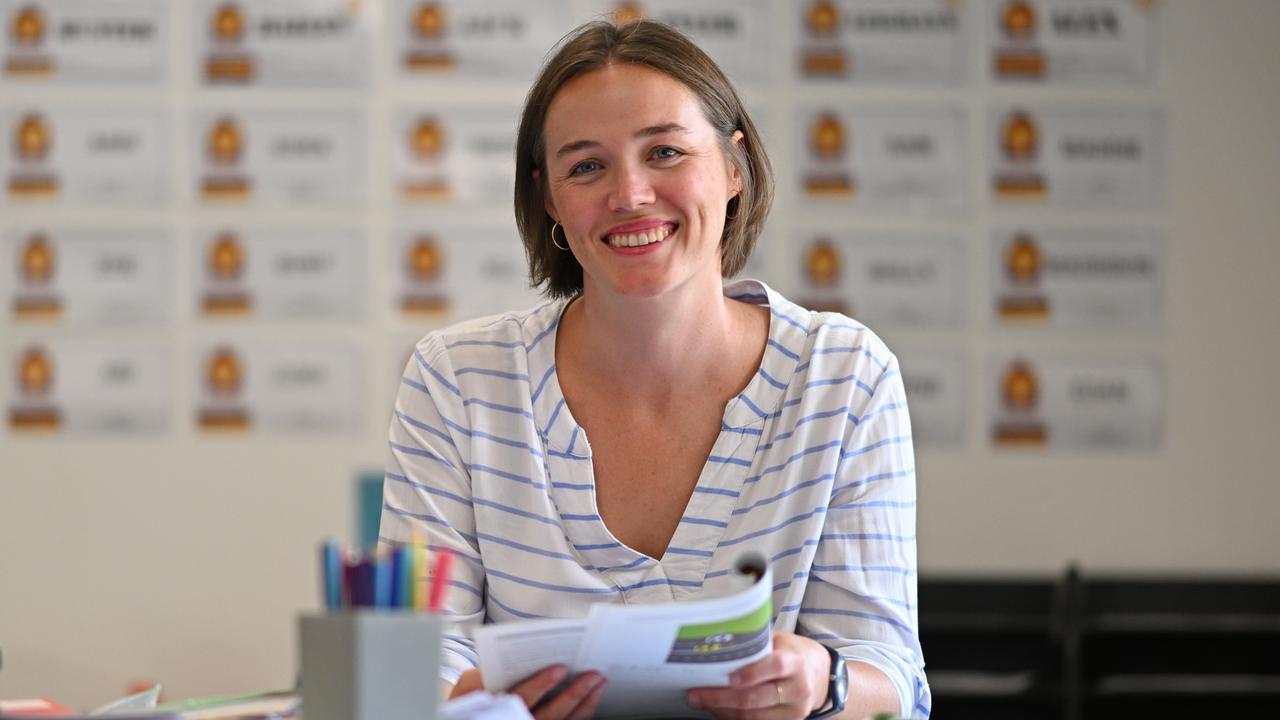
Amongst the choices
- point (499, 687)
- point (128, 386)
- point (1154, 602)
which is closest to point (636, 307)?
point (499, 687)

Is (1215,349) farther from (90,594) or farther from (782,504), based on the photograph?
(90,594)

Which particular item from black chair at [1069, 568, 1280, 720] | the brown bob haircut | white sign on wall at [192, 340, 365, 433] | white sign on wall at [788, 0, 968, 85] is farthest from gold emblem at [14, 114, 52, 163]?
black chair at [1069, 568, 1280, 720]

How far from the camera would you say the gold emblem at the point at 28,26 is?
3795 mm

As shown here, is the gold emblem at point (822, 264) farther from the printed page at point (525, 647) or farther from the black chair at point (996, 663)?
the printed page at point (525, 647)

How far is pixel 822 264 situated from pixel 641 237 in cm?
222

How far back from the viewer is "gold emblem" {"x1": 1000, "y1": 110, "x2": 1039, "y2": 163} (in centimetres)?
378

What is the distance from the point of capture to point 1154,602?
3439 millimetres

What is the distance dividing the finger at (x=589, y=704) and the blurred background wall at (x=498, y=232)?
262cm

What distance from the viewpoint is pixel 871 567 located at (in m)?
1.52

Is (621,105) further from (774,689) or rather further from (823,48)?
(823,48)

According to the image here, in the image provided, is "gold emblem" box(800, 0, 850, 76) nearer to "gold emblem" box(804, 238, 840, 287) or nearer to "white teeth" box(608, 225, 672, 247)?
"gold emblem" box(804, 238, 840, 287)

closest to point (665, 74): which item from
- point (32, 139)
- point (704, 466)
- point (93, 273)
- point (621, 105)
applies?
point (621, 105)

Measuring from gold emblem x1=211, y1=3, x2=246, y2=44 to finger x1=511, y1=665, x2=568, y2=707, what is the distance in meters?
3.05

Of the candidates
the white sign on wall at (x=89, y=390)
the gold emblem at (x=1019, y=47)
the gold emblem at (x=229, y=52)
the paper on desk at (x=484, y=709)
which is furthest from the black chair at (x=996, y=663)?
the paper on desk at (x=484, y=709)
